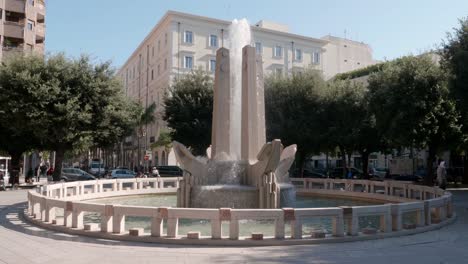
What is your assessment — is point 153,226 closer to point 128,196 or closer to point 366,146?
point 128,196

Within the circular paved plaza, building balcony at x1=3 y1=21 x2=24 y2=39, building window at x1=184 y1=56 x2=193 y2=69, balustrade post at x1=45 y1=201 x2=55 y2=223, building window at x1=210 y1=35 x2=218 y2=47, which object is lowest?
the circular paved plaza

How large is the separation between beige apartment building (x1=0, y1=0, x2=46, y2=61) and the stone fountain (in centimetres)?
3538

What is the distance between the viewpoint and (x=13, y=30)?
4866 cm

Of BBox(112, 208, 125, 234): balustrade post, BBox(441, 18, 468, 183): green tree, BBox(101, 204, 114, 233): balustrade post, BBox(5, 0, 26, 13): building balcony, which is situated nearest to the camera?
BBox(112, 208, 125, 234): balustrade post

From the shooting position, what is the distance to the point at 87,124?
31.0m

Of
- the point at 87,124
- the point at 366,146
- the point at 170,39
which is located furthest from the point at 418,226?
the point at 170,39

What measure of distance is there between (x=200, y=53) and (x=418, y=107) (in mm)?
36418

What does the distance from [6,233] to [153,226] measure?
13.6ft

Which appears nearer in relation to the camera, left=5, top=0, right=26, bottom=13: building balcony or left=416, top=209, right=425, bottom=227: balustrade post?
left=416, top=209, right=425, bottom=227: balustrade post

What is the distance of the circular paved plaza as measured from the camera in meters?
8.58

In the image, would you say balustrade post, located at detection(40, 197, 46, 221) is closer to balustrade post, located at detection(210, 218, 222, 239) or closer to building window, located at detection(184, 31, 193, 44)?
balustrade post, located at detection(210, 218, 222, 239)

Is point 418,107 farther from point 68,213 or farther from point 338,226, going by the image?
point 68,213

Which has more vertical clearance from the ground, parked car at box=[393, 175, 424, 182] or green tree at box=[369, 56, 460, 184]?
green tree at box=[369, 56, 460, 184]

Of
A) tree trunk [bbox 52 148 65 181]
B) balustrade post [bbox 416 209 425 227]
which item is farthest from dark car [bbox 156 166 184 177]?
balustrade post [bbox 416 209 425 227]
